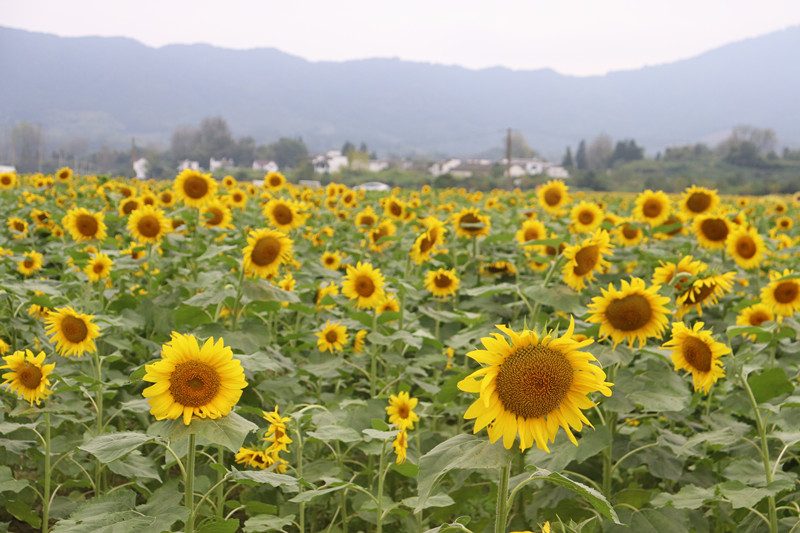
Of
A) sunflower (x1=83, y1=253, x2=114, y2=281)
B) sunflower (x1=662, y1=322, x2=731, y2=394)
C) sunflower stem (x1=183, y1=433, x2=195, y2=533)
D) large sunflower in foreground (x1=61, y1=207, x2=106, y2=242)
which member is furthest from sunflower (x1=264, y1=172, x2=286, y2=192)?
sunflower stem (x1=183, y1=433, x2=195, y2=533)

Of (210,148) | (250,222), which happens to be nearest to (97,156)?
(210,148)

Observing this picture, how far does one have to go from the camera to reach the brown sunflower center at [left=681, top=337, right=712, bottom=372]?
3.21 m

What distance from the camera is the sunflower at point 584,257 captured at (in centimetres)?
399

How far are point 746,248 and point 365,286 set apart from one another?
3652 mm

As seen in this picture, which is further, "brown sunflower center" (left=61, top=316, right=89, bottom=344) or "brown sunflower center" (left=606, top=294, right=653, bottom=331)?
"brown sunflower center" (left=61, top=316, right=89, bottom=344)

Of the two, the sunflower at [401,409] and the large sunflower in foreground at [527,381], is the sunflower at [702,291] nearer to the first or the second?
the sunflower at [401,409]

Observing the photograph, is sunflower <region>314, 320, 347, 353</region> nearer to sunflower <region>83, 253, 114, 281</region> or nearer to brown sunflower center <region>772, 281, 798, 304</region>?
sunflower <region>83, 253, 114, 281</region>

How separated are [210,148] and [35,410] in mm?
100644

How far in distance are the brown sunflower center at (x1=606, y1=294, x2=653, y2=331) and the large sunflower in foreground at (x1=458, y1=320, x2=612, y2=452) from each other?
1408 millimetres

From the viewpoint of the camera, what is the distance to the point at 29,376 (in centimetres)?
327

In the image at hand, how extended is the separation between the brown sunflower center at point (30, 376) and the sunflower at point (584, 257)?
2938 mm

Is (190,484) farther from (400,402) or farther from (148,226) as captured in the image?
(148,226)

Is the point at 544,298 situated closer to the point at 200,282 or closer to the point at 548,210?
the point at 200,282

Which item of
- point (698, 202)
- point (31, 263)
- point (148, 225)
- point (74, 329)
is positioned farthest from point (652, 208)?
point (31, 263)
